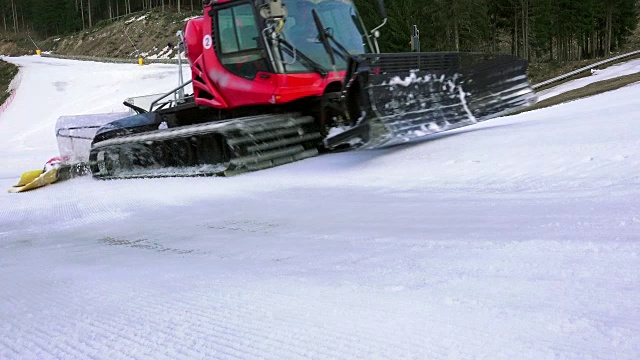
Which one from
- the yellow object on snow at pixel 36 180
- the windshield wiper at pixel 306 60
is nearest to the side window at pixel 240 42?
the windshield wiper at pixel 306 60

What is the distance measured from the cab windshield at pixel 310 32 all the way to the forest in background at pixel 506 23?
9.89 metres

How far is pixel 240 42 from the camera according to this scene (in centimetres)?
716

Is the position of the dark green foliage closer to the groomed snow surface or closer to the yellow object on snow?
the yellow object on snow

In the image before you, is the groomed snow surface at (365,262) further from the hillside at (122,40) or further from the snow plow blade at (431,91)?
the hillside at (122,40)

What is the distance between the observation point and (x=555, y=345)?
1.30 meters

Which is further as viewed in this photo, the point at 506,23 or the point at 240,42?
the point at 506,23

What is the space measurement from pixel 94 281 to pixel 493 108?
19.0ft

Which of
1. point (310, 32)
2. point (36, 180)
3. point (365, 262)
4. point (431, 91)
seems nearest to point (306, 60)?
point (310, 32)

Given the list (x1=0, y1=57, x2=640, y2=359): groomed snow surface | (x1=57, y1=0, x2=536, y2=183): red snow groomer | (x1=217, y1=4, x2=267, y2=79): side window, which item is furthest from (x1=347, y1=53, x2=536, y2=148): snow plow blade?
(x1=217, y1=4, x2=267, y2=79): side window

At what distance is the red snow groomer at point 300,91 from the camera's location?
5.98m

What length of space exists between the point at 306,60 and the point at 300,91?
15.6 inches

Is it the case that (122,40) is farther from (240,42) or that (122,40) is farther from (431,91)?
(431,91)

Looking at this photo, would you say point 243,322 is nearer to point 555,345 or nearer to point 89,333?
point 89,333

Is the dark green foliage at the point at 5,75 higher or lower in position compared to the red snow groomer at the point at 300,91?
higher
